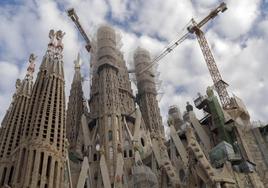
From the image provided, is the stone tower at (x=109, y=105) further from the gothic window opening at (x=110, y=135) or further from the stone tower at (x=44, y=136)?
the stone tower at (x=44, y=136)

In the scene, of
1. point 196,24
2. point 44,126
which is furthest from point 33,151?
point 196,24

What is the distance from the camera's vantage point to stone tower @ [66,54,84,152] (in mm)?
42531

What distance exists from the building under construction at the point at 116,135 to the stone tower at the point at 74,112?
0.43 feet

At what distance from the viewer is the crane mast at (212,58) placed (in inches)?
1494

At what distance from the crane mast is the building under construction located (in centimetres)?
12

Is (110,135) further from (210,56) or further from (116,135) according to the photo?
(210,56)

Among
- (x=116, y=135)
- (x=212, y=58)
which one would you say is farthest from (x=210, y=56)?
(x=116, y=135)

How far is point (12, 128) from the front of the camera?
104 ft

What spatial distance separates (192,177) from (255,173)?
386 centimetres

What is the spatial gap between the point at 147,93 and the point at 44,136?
2317cm

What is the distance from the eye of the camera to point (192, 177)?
24.2m

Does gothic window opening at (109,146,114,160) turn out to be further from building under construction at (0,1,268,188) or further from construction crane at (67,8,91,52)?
construction crane at (67,8,91,52)

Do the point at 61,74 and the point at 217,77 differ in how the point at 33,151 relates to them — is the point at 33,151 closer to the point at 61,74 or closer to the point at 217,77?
the point at 61,74

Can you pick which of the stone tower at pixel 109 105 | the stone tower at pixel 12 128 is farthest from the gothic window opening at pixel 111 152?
the stone tower at pixel 12 128
